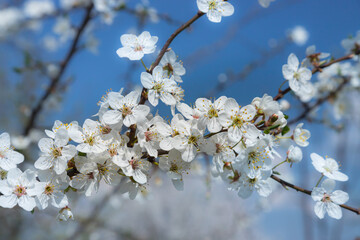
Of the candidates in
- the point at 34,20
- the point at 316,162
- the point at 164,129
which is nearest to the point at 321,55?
the point at 316,162

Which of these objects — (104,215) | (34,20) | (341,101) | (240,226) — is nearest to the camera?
(341,101)

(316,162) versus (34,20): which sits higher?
(316,162)

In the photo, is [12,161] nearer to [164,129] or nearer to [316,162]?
[164,129]

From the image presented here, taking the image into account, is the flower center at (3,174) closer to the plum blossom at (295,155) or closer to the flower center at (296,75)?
the plum blossom at (295,155)

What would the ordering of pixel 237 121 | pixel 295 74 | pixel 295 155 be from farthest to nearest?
pixel 295 74 < pixel 295 155 < pixel 237 121

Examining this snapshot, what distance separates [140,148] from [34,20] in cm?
251

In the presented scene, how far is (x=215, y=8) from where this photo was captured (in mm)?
895

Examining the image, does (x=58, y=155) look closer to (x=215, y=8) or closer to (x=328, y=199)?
(x=215, y=8)

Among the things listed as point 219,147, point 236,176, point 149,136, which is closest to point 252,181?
point 236,176

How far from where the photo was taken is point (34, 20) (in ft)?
8.83

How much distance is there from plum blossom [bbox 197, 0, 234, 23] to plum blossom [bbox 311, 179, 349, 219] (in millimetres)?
586

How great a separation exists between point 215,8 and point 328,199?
671 millimetres

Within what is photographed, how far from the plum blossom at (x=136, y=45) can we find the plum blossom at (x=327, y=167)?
61cm

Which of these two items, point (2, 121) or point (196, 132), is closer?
point (196, 132)
